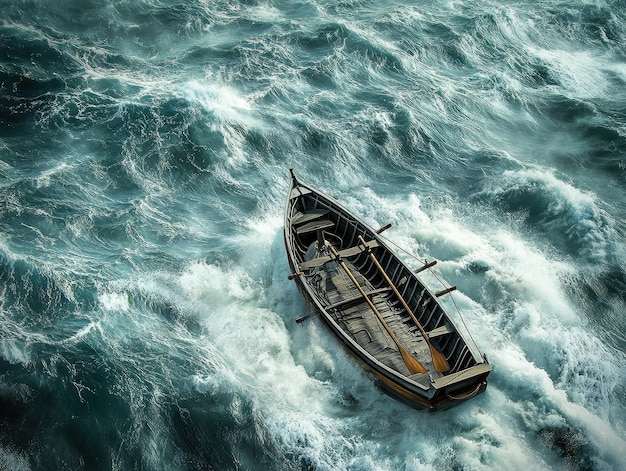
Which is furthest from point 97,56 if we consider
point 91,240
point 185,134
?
point 91,240

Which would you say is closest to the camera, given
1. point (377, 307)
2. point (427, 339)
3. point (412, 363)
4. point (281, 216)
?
point (412, 363)

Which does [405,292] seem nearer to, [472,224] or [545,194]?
[472,224]

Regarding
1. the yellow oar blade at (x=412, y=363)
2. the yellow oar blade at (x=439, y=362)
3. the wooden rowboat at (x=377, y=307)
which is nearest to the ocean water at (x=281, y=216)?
the wooden rowboat at (x=377, y=307)

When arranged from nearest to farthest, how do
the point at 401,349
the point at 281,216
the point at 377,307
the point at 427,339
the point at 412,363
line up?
1. the point at 412,363
2. the point at 401,349
3. the point at 427,339
4. the point at 377,307
5. the point at 281,216

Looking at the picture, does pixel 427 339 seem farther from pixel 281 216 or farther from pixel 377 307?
pixel 281 216

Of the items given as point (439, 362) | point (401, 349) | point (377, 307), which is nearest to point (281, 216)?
point (377, 307)

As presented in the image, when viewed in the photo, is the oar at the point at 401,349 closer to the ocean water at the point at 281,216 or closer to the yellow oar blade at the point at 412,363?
the yellow oar blade at the point at 412,363

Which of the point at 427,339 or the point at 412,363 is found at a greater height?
the point at 427,339
